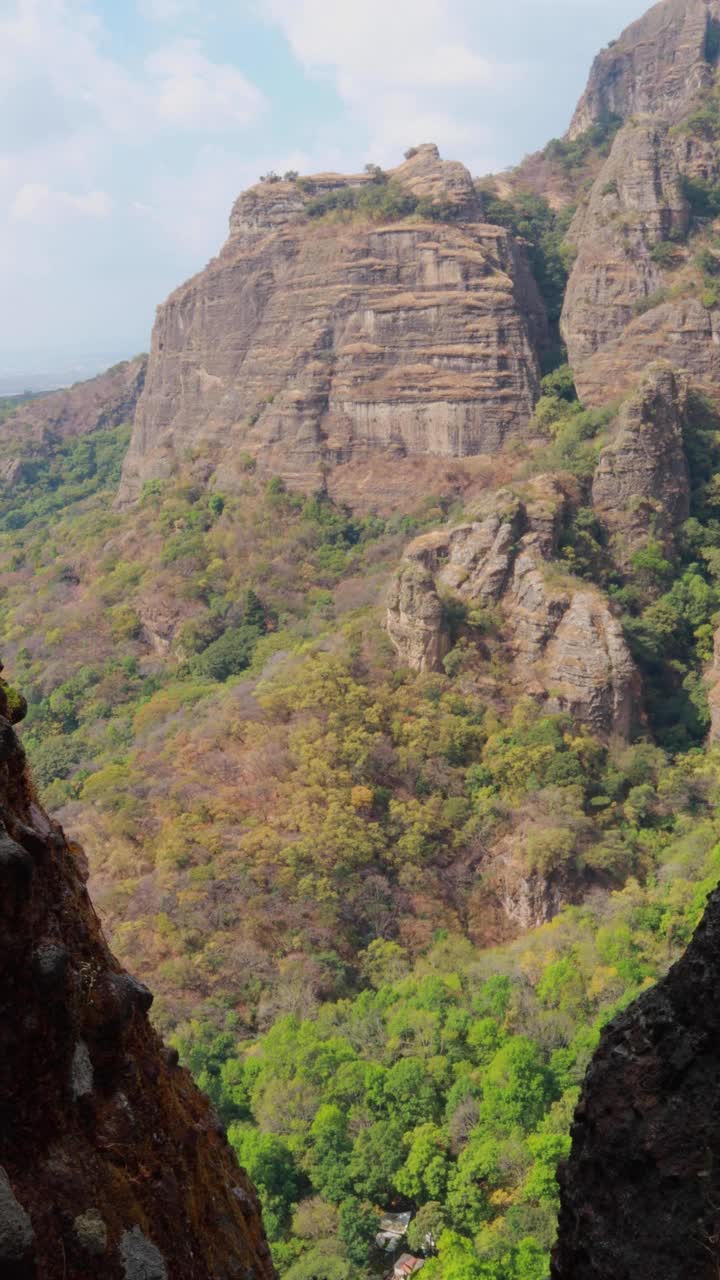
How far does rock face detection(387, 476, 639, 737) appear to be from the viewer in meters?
32.0

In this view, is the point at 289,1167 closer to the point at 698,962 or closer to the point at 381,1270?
the point at 381,1270

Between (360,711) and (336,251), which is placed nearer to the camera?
(360,711)

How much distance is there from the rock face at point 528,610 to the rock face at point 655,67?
43.6m

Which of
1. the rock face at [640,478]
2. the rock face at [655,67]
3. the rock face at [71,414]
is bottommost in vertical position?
the rock face at [640,478]

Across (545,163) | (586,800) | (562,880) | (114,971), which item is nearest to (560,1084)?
(562,880)

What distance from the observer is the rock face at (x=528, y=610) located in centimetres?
3198

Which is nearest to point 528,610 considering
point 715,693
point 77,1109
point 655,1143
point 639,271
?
point 715,693

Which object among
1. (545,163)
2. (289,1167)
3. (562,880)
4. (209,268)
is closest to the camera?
(289,1167)

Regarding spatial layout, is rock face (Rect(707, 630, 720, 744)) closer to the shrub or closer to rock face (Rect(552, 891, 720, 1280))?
the shrub

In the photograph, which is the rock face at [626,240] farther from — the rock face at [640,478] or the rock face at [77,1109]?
the rock face at [77,1109]

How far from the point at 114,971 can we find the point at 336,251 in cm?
5287

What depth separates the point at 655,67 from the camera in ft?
240

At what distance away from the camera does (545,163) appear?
73.9 metres

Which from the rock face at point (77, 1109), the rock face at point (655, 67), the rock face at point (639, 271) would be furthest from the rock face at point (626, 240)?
the rock face at point (77, 1109)
